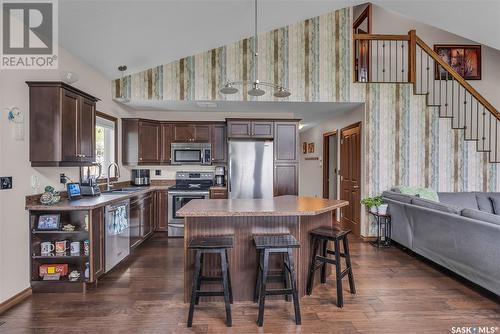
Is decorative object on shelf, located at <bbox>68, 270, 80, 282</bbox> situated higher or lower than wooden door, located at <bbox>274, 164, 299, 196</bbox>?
lower

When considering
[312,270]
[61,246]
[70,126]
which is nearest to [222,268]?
[312,270]

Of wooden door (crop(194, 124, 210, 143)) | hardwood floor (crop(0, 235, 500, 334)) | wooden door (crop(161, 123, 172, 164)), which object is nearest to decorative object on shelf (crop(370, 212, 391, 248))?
hardwood floor (crop(0, 235, 500, 334))

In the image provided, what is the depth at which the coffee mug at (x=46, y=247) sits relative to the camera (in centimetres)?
282

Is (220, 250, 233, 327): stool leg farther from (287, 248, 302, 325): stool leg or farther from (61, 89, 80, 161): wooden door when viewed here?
(61, 89, 80, 161): wooden door

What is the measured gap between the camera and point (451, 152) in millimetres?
4664

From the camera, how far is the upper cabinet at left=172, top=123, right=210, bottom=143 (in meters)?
5.36

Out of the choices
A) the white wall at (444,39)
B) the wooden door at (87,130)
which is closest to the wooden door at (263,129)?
the wooden door at (87,130)

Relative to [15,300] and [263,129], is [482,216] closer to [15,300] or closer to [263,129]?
[263,129]

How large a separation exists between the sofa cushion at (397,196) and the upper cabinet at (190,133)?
3.30m

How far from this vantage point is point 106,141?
187 inches

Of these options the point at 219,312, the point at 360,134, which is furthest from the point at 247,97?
the point at 219,312

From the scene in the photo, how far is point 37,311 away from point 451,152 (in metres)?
5.92

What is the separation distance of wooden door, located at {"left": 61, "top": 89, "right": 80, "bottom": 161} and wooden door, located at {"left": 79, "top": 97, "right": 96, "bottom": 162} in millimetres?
80

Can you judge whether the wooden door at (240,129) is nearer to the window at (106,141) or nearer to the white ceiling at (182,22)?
the white ceiling at (182,22)
